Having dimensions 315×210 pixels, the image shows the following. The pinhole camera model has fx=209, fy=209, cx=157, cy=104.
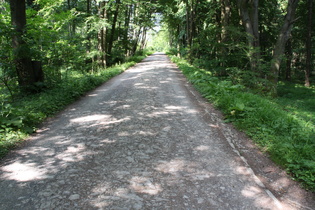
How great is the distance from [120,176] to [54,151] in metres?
1.66

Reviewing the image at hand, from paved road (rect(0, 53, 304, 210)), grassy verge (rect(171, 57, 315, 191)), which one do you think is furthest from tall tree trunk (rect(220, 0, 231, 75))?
paved road (rect(0, 53, 304, 210))

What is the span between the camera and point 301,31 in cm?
2241

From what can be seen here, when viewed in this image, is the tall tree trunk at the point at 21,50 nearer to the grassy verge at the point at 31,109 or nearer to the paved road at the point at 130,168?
the grassy verge at the point at 31,109

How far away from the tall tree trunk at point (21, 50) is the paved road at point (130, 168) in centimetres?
273

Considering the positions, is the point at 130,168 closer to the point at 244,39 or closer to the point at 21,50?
the point at 21,50

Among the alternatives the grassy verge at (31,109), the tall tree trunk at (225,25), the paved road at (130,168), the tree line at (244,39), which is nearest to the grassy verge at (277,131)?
the paved road at (130,168)

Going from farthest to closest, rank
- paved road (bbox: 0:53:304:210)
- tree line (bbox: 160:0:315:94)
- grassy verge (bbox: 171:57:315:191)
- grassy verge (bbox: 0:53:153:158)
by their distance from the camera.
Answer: tree line (bbox: 160:0:315:94)
grassy verge (bbox: 0:53:153:158)
grassy verge (bbox: 171:57:315:191)
paved road (bbox: 0:53:304:210)

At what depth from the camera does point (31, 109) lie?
600cm

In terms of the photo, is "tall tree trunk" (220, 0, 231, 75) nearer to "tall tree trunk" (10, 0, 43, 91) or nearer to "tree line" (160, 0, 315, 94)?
"tree line" (160, 0, 315, 94)

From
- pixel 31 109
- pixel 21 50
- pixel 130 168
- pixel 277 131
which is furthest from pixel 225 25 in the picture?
pixel 130 168

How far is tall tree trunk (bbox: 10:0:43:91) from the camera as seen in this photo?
6847 mm

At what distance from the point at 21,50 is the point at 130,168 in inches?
229

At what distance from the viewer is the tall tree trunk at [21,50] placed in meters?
6.85

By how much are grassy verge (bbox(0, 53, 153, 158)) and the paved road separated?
1.09 ft
